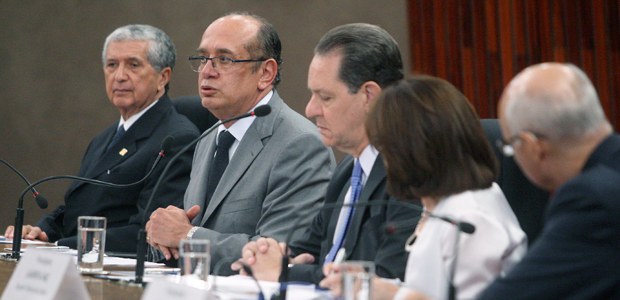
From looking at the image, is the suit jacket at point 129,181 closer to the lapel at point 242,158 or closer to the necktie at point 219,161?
the necktie at point 219,161

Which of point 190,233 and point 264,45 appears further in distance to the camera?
point 264,45

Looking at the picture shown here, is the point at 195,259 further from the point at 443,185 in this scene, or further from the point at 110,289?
the point at 443,185

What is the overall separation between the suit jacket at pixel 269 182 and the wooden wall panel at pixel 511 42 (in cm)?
216

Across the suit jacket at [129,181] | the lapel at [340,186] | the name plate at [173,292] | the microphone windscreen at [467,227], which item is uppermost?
the microphone windscreen at [467,227]

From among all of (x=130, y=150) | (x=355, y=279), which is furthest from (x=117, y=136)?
(x=355, y=279)

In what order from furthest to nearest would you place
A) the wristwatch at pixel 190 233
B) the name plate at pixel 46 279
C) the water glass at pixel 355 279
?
the wristwatch at pixel 190 233, the name plate at pixel 46 279, the water glass at pixel 355 279

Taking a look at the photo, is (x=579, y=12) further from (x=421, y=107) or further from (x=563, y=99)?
(x=563, y=99)

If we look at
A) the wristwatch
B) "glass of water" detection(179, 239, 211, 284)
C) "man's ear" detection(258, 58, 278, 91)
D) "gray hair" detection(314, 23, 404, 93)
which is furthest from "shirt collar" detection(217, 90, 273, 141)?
"glass of water" detection(179, 239, 211, 284)

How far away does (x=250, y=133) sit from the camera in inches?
135

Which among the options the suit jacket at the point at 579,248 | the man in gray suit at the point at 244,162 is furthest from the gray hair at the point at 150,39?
the suit jacket at the point at 579,248

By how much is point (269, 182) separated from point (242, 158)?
0.52 ft

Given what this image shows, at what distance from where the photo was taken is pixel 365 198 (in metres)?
2.64

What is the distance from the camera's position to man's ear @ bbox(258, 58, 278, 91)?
3.64m

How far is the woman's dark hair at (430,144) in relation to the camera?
2.05 m
